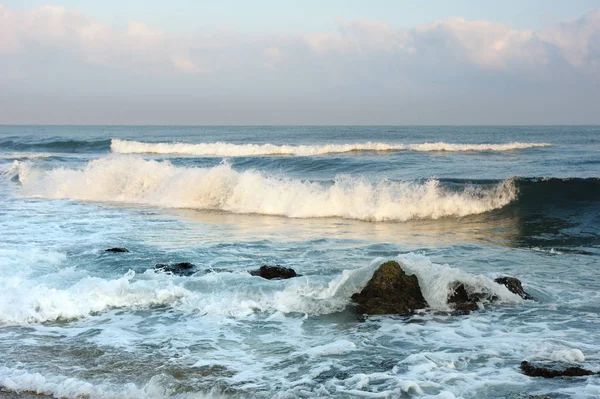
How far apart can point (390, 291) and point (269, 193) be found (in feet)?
34.1

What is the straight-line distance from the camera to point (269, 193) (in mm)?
17750

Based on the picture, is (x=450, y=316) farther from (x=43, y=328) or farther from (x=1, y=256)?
(x=1, y=256)

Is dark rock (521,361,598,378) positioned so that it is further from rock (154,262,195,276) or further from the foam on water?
rock (154,262,195,276)

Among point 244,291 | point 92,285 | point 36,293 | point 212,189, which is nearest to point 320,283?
point 244,291

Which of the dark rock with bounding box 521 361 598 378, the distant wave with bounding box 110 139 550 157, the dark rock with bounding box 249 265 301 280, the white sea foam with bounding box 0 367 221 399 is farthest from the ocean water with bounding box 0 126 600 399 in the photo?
the distant wave with bounding box 110 139 550 157

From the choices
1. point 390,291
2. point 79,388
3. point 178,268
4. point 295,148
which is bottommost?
point 79,388

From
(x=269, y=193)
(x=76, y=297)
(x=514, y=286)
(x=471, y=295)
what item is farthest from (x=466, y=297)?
(x=269, y=193)

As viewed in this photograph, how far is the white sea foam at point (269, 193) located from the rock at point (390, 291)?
8024 millimetres

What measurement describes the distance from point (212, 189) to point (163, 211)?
7.20ft

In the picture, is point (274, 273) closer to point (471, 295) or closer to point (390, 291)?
point (390, 291)

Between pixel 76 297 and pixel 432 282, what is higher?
pixel 432 282

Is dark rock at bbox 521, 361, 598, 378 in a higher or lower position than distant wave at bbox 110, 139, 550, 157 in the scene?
lower

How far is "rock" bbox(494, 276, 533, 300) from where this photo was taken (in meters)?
7.85

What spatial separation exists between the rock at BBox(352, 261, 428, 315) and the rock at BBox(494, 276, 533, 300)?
1.20m
